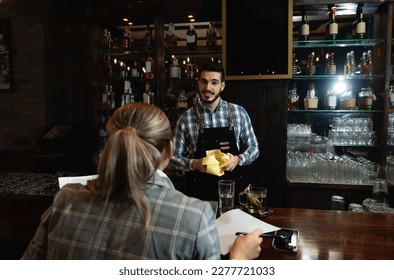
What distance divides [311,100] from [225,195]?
6.78 feet

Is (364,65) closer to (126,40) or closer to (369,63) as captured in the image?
(369,63)

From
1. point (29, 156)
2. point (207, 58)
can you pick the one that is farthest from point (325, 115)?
point (29, 156)

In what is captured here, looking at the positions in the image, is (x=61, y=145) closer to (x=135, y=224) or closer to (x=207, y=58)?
(x=207, y=58)

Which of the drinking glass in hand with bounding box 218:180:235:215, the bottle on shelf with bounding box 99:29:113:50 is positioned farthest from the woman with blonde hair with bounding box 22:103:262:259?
the bottle on shelf with bounding box 99:29:113:50

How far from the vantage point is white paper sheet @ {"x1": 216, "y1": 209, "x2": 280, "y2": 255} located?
4.02 ft

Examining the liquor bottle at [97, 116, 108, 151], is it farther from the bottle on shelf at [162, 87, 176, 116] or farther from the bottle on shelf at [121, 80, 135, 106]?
the bottle on shelf at [162, 87, 176, 116]

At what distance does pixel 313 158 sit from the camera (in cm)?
323

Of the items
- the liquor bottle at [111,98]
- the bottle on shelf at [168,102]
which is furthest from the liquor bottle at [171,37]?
the liquor bottle at [111,98]

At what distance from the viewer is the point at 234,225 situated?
4.36 feet

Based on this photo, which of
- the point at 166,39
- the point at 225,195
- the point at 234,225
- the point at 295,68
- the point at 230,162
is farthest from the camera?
the point at 166,39

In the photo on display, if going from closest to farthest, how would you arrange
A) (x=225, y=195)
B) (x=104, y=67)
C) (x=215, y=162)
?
(x=225, y=195) → (x=215, y=162) → (x=104, y=67)

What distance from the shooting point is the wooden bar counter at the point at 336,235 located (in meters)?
1.19

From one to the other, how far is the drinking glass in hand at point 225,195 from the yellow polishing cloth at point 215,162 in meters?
0.29

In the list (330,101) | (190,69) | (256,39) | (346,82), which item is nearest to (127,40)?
(190,69)
